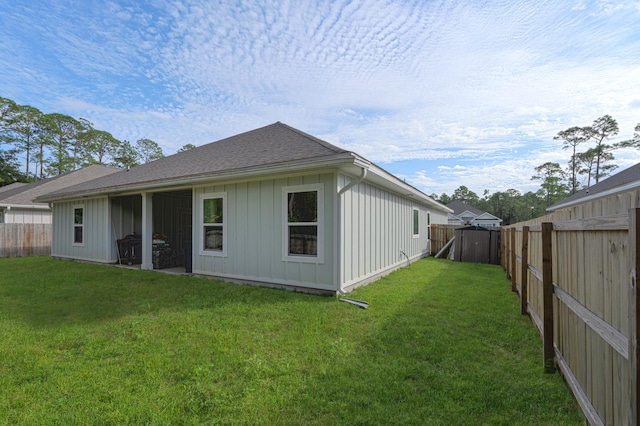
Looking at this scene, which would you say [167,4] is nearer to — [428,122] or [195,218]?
[195,218]

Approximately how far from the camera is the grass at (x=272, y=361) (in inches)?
94.3

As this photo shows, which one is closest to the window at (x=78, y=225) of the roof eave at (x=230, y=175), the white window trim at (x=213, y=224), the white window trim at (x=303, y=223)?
the roof eave at (x=230, y=175)

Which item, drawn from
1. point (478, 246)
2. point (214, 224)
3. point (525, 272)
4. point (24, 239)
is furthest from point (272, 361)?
point (24, 239)

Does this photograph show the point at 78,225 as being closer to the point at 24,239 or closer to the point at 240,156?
the point at 24,239

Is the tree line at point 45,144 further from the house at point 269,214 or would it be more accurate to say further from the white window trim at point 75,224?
the house at point 269,214

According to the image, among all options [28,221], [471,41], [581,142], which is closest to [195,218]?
[471,41]

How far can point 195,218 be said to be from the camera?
7883 millimetres

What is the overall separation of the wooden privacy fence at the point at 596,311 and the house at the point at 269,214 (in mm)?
3350

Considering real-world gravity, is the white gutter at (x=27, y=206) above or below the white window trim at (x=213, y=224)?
above

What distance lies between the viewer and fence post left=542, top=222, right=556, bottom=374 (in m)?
3.05

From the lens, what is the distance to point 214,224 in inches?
300

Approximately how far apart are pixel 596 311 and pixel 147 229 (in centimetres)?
963

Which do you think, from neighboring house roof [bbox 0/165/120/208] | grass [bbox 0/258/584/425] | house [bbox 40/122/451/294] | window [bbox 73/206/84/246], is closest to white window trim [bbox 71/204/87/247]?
window [bbox 73/206/84/246]

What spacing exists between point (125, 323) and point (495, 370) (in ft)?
15.7
